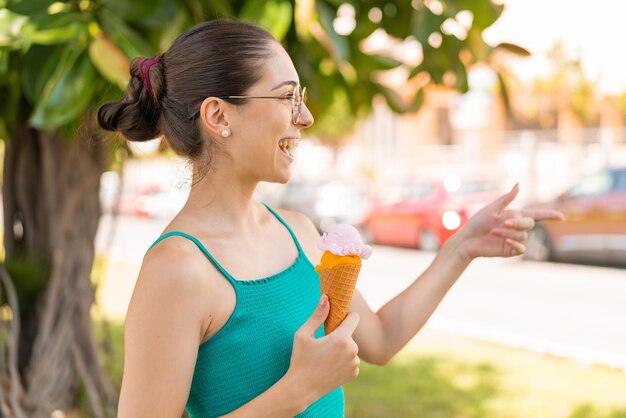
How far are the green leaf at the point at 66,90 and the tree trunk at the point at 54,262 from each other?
4.70 feet

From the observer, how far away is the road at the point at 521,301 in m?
7.04

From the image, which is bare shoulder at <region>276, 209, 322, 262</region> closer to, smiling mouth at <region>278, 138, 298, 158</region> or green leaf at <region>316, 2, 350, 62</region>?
smiling mouth at <region>278, 138, 298, 158</region>

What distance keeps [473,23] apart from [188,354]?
6.98 feet

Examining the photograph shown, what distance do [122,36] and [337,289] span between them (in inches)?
53.5

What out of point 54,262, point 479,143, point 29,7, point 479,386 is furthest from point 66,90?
point 479,143

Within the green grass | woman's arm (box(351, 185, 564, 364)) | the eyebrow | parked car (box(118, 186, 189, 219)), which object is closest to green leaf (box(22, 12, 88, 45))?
the eyebrow

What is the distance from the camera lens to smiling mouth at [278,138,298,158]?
1617 millimetres

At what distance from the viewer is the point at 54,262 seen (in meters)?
4.04

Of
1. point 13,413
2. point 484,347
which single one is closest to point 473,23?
point 13,413

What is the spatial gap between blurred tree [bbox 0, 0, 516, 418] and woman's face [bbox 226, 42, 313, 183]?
0.79 metres

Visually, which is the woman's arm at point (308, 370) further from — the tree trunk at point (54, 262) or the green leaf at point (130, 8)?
the tree trunk at point (54, 262)

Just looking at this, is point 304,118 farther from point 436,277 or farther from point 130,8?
point 130,8

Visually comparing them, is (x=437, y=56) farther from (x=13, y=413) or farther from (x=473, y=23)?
(x=13, y=413)

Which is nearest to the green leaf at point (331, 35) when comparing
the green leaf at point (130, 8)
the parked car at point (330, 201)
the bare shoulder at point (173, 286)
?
the green leaf at point (130, 8)
